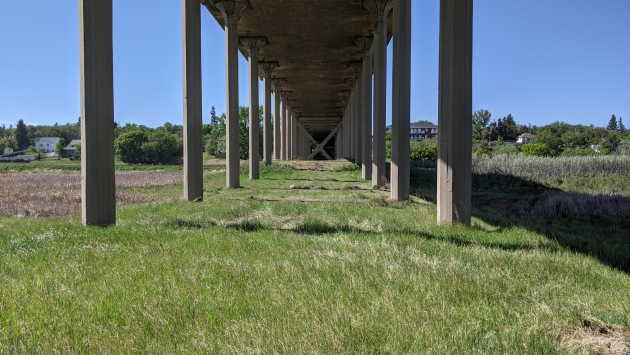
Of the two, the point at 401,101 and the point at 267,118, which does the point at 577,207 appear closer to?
the point at 401,101

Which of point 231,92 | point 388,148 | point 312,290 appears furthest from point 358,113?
point 388,148

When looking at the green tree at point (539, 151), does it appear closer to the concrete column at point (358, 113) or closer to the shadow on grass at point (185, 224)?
the concrete column at point (358, 113)

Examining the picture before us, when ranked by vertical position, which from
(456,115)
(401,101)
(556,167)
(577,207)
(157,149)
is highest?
(157,149)

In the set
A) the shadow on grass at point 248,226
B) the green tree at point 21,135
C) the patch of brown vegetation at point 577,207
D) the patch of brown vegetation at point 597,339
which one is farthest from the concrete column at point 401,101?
the green tree at point 21,135

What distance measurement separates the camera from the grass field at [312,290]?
3.30m

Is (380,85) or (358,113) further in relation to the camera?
(358,113)

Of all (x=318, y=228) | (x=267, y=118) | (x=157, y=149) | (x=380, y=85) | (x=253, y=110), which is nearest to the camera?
(x=318, y=228)

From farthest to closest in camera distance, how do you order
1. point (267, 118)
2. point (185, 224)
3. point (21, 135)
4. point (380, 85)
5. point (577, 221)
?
1. point (21, 135)
2. point (267, 118)
3. point (380, 85)
4. point (577, 221)
5. point (185, 224)

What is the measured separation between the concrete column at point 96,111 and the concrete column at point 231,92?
1169cm

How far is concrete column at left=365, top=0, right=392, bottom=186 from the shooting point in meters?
20.4

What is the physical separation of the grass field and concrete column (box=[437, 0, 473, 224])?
66 cm

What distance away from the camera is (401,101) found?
14.9m

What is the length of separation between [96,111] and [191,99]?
18.6 feet

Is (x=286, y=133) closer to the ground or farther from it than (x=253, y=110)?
farther from it
